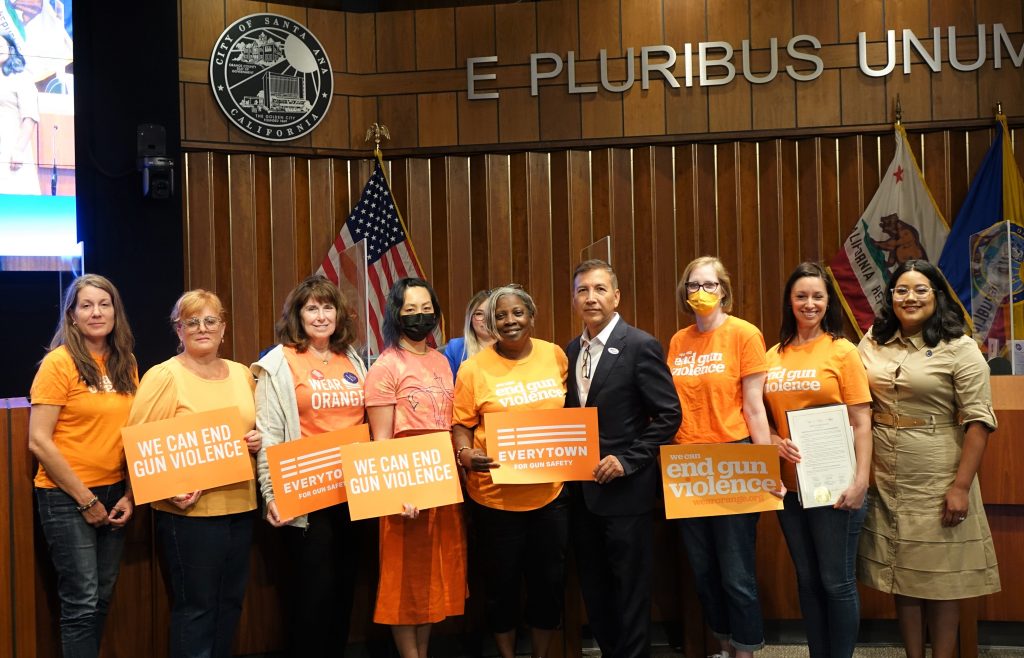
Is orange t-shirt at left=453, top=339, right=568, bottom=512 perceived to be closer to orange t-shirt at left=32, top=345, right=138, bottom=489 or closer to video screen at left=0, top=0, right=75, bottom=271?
orange t-shirt at left=32, top=345, right=138, bottom=489

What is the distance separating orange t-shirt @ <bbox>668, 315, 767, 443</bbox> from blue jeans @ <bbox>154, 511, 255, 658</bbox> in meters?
1.68

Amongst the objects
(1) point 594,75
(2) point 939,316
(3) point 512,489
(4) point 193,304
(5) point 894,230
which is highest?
(1) point 594,75

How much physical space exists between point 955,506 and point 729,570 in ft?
2.66

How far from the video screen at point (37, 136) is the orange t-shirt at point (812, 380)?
3.93m

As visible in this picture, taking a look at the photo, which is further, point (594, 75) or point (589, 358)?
point (594, 75)

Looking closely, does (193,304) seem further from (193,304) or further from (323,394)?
(323,394)

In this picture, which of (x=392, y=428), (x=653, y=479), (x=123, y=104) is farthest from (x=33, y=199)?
(x=653, y=479)

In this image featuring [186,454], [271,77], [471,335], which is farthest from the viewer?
[271,77]

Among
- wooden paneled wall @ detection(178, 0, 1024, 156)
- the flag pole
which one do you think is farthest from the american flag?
wooden paneled wall @ detection(178, 0, 1024, 156)

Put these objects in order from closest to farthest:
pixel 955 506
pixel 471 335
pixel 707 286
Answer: pixel 955 506 → pixel 707 286 → pixel 471 335

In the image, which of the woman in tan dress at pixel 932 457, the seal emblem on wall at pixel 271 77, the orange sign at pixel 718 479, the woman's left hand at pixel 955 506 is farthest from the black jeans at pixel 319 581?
the seal emblem on wall at pixel 271 77

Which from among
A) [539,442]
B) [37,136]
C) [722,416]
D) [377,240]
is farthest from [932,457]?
[37,136]

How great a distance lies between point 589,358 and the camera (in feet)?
10.2

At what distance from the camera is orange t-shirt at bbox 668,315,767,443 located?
313 cm
